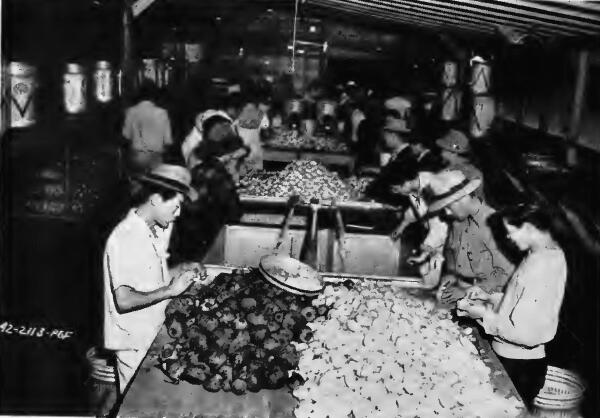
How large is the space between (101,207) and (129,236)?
10.6ft

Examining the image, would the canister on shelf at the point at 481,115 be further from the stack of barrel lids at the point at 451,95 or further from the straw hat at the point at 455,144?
the straw hat at the point at 455,144

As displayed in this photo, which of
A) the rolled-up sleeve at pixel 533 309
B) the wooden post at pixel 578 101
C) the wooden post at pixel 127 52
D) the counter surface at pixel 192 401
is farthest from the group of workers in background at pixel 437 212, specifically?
the wooden post at pixel 578 101

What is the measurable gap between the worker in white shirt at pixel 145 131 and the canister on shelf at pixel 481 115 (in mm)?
2861

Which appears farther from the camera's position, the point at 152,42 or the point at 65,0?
the point at 152,42

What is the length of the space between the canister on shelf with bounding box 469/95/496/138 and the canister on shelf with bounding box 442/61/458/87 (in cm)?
42

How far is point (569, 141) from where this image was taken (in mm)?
5172

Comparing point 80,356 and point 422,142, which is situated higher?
point 422,142

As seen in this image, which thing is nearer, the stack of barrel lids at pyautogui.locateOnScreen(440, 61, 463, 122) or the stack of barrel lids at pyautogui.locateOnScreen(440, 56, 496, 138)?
the stack of barrel lids at pyautogui.locateOnScreen(440, 56, 496, 138)

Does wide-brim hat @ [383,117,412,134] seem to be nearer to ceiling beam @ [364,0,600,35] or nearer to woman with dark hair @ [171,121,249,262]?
woman with dark hair @ [171,121,249,262]

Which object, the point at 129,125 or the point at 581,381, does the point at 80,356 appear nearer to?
the point at 129,125

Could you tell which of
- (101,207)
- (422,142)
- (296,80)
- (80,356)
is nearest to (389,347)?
(80,356)

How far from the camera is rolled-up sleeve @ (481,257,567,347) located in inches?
105

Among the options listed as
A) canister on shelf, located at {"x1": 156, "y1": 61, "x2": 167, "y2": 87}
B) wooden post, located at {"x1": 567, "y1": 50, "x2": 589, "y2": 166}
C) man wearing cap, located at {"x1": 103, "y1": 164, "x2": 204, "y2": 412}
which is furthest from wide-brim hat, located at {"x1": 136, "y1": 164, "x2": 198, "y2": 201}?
canister on shelf, located at {"x1": 156, "y1": 61, "x2": 167, "y2": 87}

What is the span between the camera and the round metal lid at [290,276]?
2801mm
